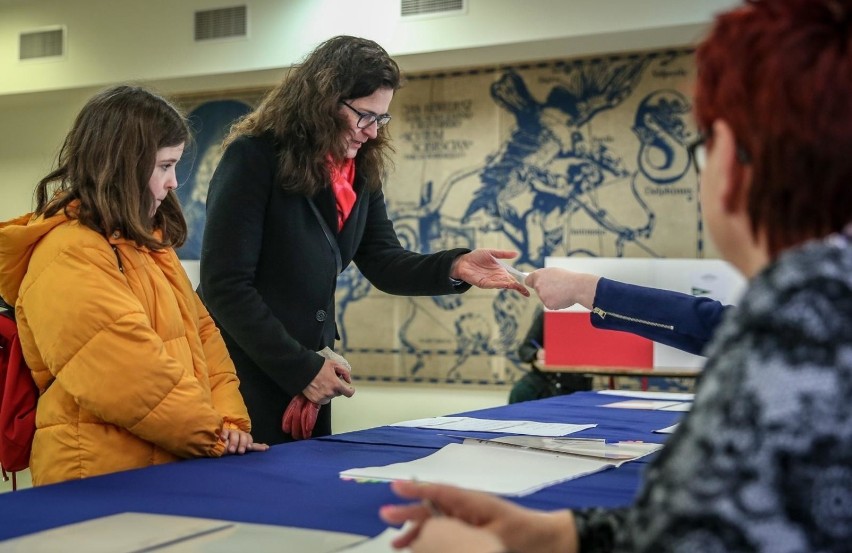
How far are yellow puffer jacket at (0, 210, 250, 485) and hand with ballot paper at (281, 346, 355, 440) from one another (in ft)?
1.47

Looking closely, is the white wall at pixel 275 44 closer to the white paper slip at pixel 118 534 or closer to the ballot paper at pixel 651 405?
the ballot paper at pixel 651 405

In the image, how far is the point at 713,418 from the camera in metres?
0.60

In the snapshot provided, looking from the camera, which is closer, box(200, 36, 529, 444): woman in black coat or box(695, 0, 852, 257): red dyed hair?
box(695, 0, 852, 257): red dyed hair

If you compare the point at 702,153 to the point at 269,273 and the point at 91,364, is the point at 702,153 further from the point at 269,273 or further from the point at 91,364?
the point at 269,273

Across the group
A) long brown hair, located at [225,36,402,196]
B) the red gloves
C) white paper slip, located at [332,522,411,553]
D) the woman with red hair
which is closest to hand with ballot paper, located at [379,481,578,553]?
the woman with red hair

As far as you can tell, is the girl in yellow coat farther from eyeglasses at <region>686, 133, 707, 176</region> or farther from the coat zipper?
eyeglasses at <region>686, 133, 707, 176</region>

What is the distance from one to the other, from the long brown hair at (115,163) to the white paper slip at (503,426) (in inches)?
27.8

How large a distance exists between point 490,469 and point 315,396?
2.31ft

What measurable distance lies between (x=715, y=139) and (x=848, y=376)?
0.73ft

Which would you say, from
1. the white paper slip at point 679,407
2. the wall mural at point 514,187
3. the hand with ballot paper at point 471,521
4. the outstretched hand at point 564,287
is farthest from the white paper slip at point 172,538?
the wall mural at point 514,187

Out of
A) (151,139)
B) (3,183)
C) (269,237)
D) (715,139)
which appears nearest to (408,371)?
(3,183)

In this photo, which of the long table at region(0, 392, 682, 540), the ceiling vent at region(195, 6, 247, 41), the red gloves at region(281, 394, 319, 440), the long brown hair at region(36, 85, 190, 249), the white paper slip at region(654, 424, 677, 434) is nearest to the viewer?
the long table at region(0, 392, 682, 540)

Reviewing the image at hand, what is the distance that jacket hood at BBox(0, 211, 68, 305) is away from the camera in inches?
67.5

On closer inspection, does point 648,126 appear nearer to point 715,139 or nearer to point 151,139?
point 151,139
